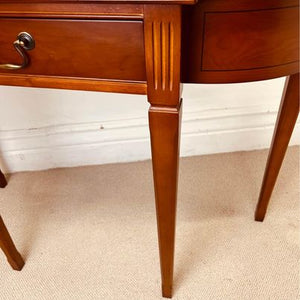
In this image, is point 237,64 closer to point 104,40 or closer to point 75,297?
point 104,40

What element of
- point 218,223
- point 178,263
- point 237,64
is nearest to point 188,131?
point 218,223

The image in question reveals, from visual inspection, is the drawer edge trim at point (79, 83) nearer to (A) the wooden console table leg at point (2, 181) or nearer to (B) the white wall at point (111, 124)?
(B) the white wall at point (111, 124)

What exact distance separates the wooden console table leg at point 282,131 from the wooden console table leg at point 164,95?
34cm

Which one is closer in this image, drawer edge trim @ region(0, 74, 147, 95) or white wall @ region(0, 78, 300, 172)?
drawer edge trim @ region(0, 74, 147, 95)

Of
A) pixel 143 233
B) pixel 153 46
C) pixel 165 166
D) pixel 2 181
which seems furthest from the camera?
pixel 2 181

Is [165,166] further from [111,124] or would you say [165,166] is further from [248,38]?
[111,124]

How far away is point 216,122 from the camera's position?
120cm

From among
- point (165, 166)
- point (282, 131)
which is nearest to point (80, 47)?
point (165, 166)

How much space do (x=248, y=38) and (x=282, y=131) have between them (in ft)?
1.26

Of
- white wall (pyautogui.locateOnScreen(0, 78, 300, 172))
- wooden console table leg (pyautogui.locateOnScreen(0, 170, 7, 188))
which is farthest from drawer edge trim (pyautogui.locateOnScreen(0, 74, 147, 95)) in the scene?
wooden console table leg (pyautogui.locateOnScreen(0, 170, 7, 188))

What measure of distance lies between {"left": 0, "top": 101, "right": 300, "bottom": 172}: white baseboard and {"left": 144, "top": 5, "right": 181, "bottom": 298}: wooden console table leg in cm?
56

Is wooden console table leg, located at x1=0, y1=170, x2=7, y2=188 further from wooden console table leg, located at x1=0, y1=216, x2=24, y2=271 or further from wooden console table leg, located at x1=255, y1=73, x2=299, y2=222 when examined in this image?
wooden console table leg, located at x1=255, y1=73, x2=299, y2=222

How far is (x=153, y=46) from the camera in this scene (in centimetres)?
46

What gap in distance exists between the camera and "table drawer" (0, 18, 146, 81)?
1.53 ft
